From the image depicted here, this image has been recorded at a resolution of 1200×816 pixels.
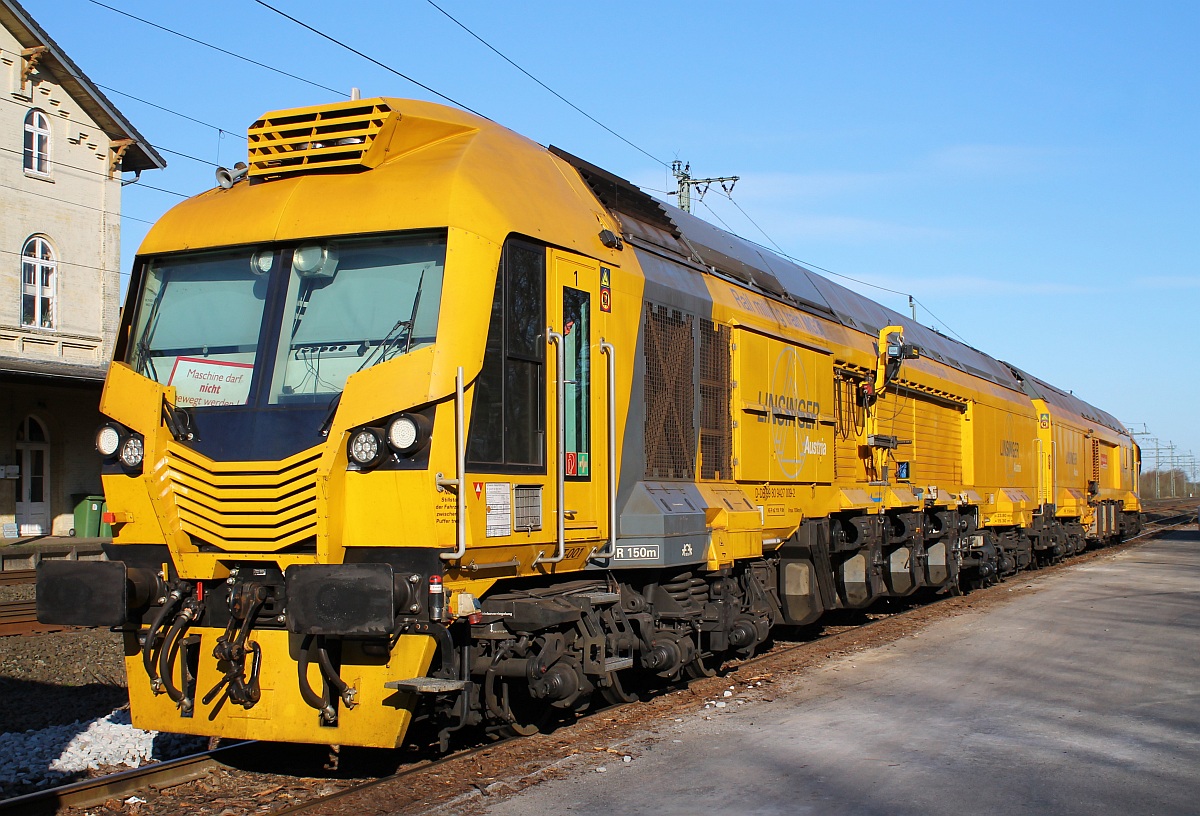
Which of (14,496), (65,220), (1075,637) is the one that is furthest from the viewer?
(65,220)

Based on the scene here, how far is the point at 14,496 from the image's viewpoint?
2394 centimetres

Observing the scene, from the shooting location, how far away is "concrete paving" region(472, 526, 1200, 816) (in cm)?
600

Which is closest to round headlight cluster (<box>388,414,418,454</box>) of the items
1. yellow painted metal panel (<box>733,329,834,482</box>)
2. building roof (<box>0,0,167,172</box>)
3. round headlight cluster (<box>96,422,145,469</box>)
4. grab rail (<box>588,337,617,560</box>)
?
round headlight cluster (<box>96,422,145,469</box>)

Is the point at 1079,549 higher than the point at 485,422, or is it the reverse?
the point at 485,422

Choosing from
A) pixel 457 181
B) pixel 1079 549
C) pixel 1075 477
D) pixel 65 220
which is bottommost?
pixel 1079 549

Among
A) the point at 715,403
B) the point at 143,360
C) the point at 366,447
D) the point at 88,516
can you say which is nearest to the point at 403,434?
the point at 366,447

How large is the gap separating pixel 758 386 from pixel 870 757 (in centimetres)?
393

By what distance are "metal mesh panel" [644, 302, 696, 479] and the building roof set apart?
2275 centimetres

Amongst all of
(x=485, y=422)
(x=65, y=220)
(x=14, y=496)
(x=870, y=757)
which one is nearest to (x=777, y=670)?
(x=870, y=757)

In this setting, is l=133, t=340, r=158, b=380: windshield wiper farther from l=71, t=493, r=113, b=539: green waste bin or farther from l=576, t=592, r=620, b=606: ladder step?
l=71, t=493, r=113, b=539: green waste bin

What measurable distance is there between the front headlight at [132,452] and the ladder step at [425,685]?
81.7 inches

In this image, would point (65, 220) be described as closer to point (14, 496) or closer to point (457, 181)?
point (14, 496)

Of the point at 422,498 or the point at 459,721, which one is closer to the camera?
the point at 422,498

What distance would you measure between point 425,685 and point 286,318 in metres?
2.35
